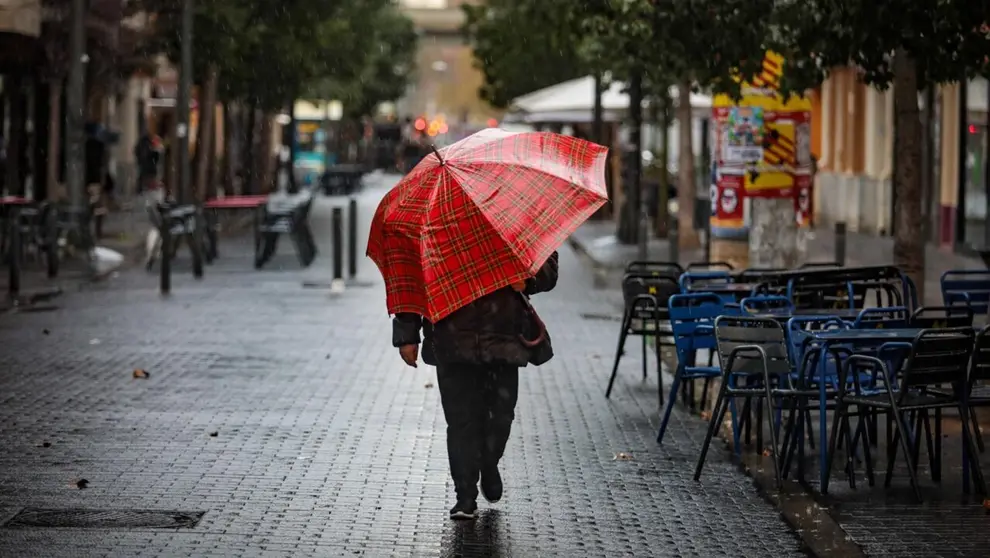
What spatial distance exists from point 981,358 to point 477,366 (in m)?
2.68

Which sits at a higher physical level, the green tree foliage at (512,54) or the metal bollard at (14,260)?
the green tree foliage at (512,54)

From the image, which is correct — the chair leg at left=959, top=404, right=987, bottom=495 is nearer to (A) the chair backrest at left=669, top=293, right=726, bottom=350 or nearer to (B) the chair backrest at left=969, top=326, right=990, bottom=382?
(B) the chair backrest at left=969, top=326, right=990, bottom=382

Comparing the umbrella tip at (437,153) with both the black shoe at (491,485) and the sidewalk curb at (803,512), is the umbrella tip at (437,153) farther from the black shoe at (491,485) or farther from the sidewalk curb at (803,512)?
the sidewalk curb at (803,512)

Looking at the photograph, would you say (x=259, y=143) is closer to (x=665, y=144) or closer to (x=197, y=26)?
(x=197, y=26)

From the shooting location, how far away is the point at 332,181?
5978 cm

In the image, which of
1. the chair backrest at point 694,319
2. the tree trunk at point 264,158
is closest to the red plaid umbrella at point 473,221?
the chair backrest at point 694,319

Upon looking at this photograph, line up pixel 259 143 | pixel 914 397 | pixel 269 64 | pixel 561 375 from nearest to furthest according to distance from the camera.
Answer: pixel 914 397, pixel 561 375, pixel 269 64, pixel 259 143

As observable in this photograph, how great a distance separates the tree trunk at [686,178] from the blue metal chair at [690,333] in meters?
18.6

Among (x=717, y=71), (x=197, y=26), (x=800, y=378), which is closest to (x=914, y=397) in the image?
(x=800, y=378)

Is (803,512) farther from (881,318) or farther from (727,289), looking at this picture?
(727,289)

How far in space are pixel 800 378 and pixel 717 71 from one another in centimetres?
619

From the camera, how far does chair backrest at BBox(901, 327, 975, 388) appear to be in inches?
363

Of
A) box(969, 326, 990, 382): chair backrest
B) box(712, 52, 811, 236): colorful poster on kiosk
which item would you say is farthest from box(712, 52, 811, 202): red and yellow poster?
box(969, 326, 990, 382): chair backrest

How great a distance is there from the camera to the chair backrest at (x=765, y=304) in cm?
1192
